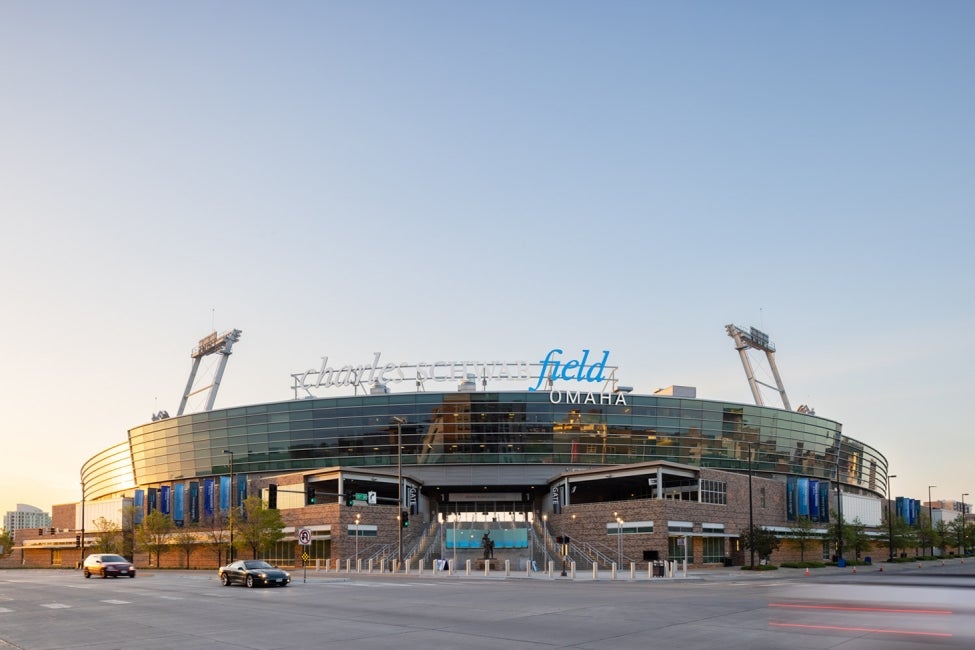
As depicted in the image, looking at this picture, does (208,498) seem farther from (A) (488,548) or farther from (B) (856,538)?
(B) (856,538)

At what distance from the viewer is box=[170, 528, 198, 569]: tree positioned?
102 metres

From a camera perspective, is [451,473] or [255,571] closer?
[255,571]

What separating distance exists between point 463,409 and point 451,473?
8.55 metres

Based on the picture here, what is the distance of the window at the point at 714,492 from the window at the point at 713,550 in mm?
3845

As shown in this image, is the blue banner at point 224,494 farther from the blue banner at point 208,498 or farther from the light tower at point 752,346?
the light tower at point 752,346

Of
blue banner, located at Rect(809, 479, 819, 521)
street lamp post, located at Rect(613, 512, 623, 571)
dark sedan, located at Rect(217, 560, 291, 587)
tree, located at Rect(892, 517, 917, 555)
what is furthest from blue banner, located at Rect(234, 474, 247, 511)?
tree, located at Rect(892, 517, 917, 555)

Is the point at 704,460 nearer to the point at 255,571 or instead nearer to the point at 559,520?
the point at 559,520

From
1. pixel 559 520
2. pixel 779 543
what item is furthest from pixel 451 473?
pixel 779 543

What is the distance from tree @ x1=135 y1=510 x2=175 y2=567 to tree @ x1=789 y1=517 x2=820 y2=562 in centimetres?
7312

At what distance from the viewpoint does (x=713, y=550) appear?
8638 centimetres

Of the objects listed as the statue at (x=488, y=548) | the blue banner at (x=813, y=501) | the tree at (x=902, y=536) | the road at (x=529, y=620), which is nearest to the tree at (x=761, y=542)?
the statue at (x=488, y=548)

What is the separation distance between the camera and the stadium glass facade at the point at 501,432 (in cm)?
10875

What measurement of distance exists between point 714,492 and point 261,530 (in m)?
46.3

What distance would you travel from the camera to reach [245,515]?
100m
